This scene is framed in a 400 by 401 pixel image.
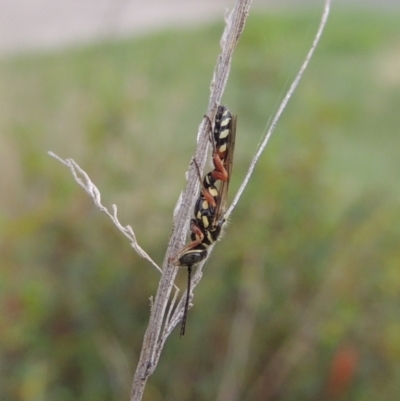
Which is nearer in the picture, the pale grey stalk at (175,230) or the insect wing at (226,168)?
the pale grey stalk at (175,230)

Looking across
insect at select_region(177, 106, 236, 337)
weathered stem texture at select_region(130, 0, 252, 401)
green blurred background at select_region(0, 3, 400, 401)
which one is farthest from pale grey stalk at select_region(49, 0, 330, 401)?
green blurred background at select_region(0, 3, 400, 401)

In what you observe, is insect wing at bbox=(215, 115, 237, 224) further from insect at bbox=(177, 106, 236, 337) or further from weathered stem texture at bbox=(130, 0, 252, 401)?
weathered stem texture at bbox=(130, 0, 252, 401)

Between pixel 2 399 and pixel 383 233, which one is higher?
pixel 383 233

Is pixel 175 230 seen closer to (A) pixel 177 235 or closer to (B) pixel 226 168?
(A) pixel 177 235

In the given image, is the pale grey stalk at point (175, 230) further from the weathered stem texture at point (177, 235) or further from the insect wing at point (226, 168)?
the insect wing at point (226, 168)

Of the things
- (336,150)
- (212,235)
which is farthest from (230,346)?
(336,150)

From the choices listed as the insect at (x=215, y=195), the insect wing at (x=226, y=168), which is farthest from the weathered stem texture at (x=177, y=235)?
the insect wing at (x=226, y=168)

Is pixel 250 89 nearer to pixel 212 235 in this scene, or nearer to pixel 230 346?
pixel 230 346
